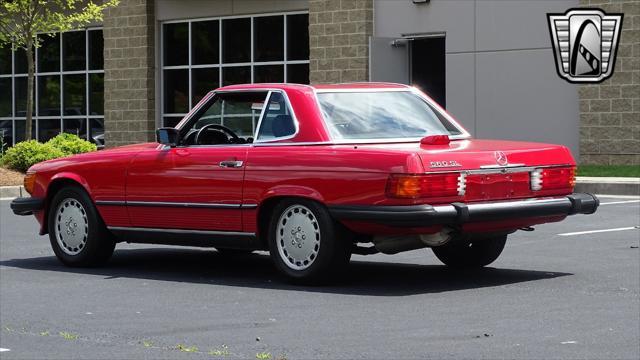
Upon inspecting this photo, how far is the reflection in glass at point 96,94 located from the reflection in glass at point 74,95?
27 cm

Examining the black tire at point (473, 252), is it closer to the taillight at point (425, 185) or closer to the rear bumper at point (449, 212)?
the rear bumper at point (449, 212)

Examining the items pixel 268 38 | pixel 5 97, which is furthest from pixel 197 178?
pixel 5 97

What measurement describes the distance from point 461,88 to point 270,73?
535 cm

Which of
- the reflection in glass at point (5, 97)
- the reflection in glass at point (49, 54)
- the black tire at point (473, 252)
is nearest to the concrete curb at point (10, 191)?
the black tire at point (473, 252)

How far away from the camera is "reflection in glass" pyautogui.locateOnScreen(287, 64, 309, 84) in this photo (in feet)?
104

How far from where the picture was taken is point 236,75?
32906 millimetres

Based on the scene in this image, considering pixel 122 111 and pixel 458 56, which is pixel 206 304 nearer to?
pixel 458 56

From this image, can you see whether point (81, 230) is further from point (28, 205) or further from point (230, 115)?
point (230, 115)

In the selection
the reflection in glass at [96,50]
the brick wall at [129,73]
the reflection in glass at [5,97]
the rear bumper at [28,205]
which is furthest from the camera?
the reflection in glass at [5,97]

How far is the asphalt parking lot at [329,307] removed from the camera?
7461mm

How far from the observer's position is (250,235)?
10406 millimetres

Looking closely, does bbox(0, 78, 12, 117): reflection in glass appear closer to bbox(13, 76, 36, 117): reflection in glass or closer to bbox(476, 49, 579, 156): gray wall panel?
bbox(13, 76, 36, 117): reflection in glass

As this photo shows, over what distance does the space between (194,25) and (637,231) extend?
21.1 meters

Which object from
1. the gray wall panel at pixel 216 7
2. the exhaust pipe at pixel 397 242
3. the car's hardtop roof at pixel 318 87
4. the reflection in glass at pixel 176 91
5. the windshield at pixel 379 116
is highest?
the gray wall panel at pixel 216 7
